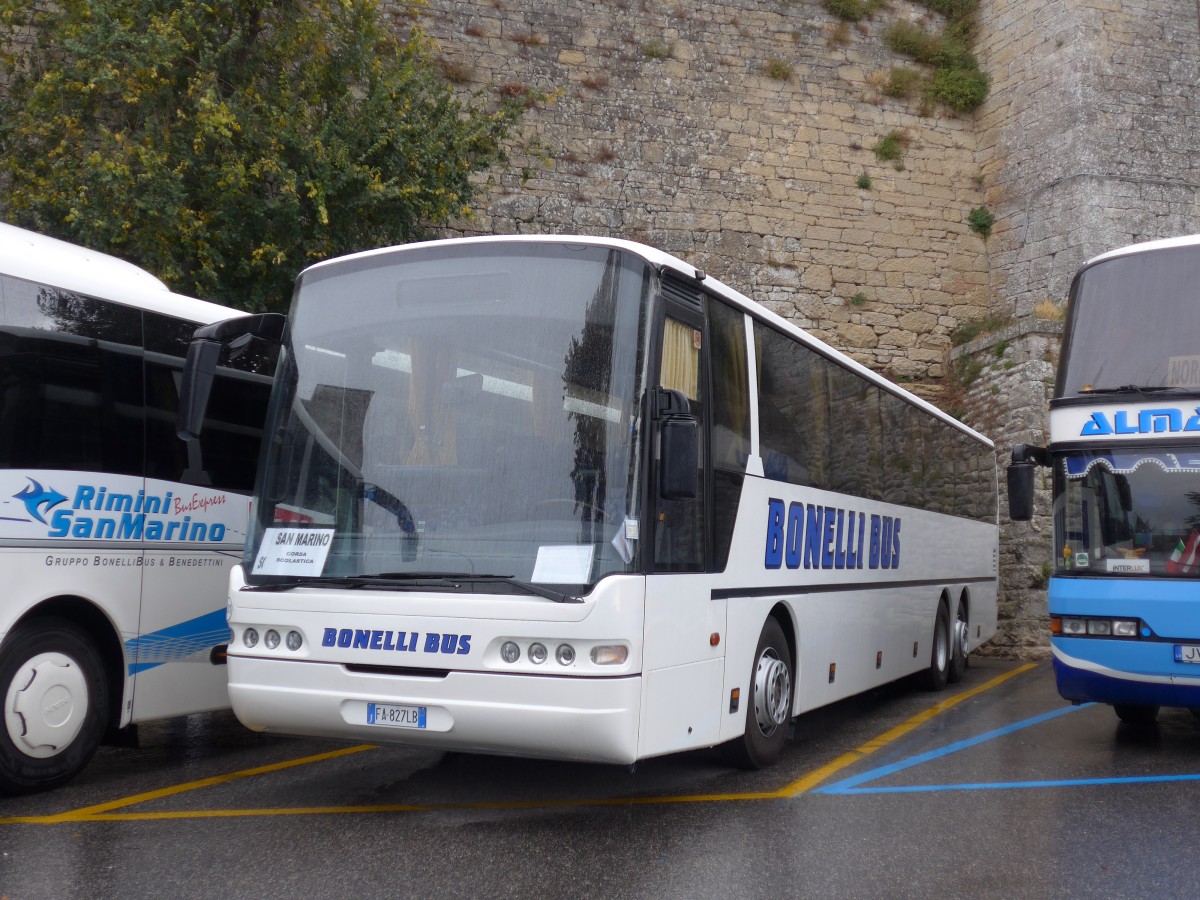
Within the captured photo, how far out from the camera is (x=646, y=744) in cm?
506

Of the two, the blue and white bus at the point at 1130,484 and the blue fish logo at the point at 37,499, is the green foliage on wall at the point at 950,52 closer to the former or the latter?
the blue and white bus at the point at 1130,484

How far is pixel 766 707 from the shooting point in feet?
21.7

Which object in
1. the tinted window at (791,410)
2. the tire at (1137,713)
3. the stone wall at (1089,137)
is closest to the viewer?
the tinted window at (791,410)

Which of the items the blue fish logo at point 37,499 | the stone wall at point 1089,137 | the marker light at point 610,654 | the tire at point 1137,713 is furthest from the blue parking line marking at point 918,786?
the stone wall at point 1089,137

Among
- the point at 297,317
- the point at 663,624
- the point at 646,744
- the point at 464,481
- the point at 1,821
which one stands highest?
the point at 297,317

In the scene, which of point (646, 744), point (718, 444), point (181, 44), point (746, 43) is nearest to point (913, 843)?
point (646, 744)

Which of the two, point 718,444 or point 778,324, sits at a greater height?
point 778,324

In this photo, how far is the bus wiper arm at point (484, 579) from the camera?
16.2ft

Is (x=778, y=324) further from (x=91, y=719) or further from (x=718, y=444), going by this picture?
(x=91, y=719)

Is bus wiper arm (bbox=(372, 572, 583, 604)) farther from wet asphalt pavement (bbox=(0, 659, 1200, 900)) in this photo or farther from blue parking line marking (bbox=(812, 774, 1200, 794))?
blue parking line marking (bbox=(812, 774, 1200, 794))

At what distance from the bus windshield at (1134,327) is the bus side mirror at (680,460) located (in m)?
4.06

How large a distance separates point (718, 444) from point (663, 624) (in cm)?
122

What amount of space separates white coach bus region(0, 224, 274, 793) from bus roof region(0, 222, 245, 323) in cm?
1

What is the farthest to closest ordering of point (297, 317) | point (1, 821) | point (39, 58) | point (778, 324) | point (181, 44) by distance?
point (39, 58) < point (181, 44) < point (778, 324) < point (297, 317) < point (1, 821)
